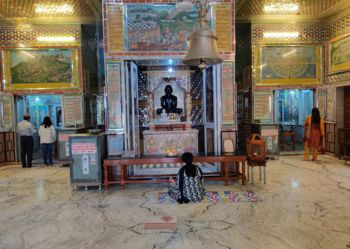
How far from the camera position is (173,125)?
25.7ft

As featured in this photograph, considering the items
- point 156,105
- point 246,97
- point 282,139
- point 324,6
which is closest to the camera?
point 324,6

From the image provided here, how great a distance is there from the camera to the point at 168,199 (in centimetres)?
441

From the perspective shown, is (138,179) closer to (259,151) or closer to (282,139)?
(259,151)

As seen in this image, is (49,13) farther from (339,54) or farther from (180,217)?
(339,54)

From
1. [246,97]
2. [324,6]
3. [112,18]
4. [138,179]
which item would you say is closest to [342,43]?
[324,6]

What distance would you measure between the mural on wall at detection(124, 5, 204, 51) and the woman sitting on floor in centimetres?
267

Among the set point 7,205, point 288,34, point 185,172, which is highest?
point 288,34

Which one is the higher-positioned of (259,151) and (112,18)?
(112,18)

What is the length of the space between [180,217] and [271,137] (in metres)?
5.40

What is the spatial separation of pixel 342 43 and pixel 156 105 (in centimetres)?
590

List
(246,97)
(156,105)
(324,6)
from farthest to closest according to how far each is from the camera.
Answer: (246,97) < (156,105) < (324,6)

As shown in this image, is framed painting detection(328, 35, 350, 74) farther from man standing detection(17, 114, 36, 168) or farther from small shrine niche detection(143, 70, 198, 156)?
man standing detection(17, 114, 36, 168)

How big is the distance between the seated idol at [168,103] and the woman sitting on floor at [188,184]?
3850 mm

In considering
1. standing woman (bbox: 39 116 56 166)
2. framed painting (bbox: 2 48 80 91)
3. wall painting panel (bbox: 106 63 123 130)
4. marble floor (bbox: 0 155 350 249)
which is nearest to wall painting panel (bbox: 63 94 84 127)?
framed painting (bbox: 2 48 80 91)
